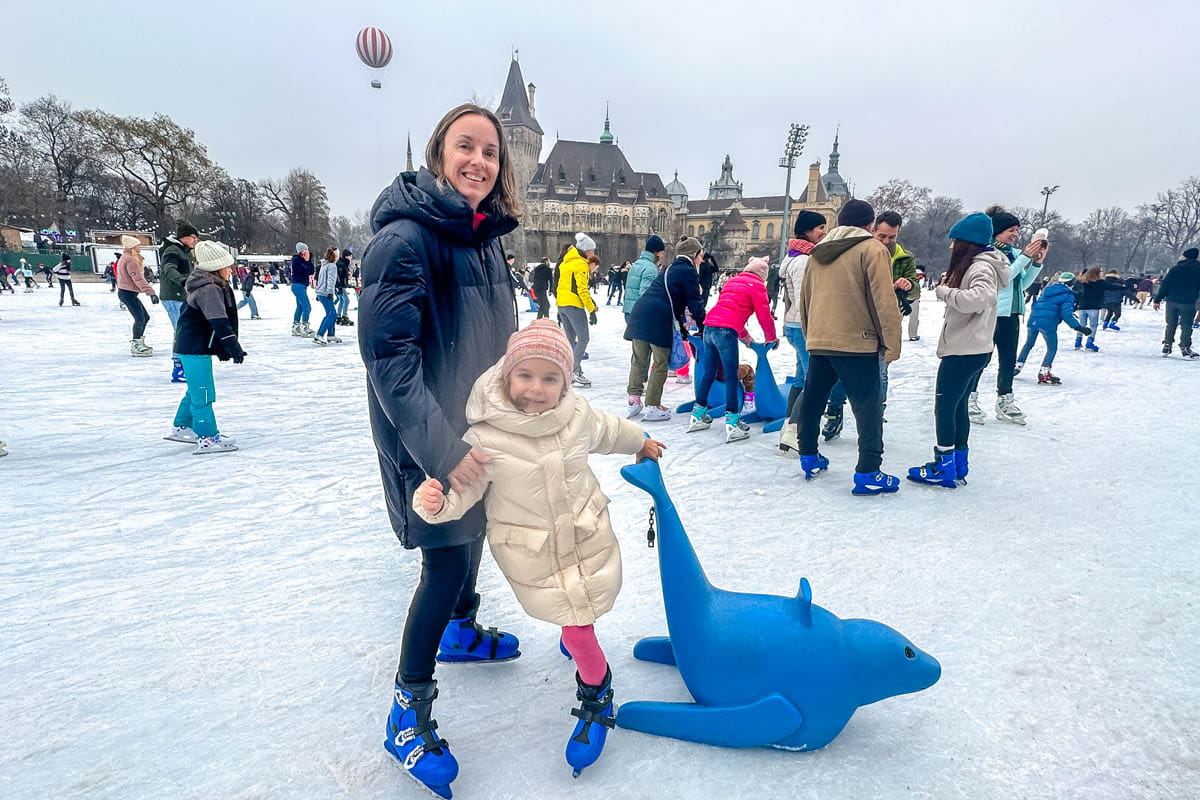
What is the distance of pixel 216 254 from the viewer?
13.6 ft

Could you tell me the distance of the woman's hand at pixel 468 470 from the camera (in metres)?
1.39

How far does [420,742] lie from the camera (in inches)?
61.2

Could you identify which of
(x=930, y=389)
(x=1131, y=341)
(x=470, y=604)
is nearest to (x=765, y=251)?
(x=1131, y=341)

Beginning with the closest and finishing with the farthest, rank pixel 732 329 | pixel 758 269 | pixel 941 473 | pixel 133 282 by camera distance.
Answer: pixel 941 473 → pixel 732 329 → pixel 758 269 → pixel 133 282

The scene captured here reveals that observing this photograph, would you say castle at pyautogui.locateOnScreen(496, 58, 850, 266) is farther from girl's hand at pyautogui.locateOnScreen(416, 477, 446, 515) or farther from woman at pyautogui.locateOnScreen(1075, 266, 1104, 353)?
girl's hand at pyautogui.locateOnScreen(416, 477, 446, 515)

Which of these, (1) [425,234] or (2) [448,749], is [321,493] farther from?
(1) [425,234]

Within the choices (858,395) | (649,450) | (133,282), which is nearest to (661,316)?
(858,395)

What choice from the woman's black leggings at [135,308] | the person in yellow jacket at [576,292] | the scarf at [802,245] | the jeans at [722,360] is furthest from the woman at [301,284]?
the scarf at [802,245]

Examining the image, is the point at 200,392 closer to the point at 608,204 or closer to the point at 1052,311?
the point at 1052,311

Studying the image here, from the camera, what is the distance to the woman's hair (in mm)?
1527

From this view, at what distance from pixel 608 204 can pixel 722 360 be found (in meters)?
72.2

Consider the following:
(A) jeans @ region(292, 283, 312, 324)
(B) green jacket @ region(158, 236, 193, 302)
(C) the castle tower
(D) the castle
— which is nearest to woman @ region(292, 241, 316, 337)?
(A) jeans @ region(292, 283, 312, 324)

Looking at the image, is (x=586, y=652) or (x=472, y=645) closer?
(x=586, y=652)

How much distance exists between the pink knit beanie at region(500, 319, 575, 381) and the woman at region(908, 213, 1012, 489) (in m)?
2.93
